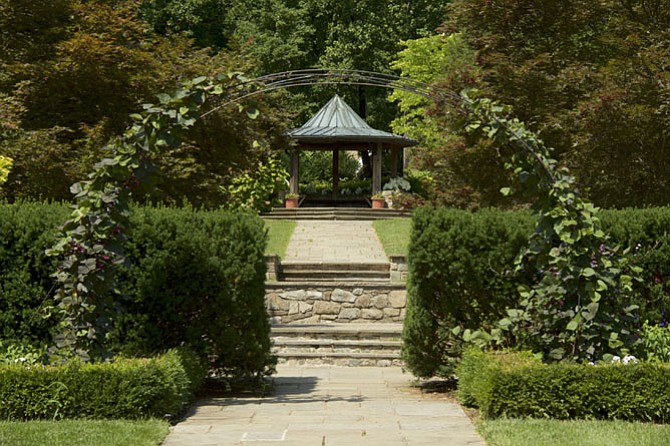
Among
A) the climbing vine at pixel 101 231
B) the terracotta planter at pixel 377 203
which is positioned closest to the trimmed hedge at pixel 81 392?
the climbing vine at pixel 101 231

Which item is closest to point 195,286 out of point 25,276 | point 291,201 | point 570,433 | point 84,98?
point 25,276

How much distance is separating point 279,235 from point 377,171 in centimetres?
1146

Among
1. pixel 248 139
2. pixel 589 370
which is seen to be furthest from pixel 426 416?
pixel 248 139

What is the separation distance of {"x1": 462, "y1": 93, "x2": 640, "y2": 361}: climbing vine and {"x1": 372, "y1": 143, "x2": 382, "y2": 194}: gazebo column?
84.0ft

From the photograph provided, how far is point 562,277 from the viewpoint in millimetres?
8812

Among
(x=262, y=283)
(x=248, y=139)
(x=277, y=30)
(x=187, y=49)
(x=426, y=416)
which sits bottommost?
(x=426, y=416)

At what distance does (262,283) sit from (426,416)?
2.38 meters

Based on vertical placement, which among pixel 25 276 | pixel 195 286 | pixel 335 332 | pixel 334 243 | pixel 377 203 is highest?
pixel 25 276

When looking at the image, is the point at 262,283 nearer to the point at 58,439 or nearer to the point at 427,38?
the point at 58,439

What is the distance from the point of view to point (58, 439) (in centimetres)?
671

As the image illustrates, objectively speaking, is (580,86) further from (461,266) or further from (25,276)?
(25,276)

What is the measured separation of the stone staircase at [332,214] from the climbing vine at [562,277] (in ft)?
71.6

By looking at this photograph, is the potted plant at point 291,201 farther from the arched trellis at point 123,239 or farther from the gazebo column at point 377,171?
the arched trellis at point 123,239

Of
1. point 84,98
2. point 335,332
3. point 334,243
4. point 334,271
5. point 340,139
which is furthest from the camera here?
point 340,139
